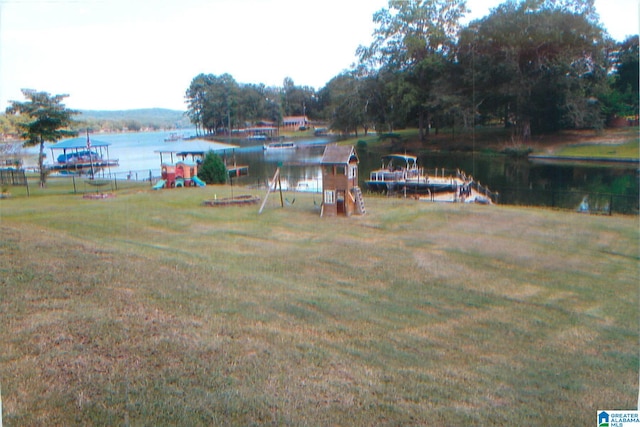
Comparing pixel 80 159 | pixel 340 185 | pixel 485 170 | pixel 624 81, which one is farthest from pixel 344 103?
pixel 624 81

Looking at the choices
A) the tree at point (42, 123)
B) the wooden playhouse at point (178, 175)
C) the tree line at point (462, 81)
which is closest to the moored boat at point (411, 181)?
the tree line at point (462, 81)

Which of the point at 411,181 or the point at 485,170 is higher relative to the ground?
the point at 485,170

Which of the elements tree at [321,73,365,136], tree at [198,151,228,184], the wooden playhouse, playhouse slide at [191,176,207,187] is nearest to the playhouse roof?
tree at [321,73,365,136]

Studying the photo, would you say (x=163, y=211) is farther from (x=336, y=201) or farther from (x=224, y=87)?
(x=336, y=201)

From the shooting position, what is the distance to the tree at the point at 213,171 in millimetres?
18938

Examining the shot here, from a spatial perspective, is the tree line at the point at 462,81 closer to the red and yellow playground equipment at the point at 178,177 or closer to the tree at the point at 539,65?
the tree at the point at 539,65

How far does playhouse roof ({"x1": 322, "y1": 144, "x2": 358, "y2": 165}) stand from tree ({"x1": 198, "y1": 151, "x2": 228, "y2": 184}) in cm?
843

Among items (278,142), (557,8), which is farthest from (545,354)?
(557,8)

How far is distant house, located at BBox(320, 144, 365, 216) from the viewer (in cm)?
1134

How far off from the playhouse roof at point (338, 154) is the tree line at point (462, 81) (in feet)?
1.93

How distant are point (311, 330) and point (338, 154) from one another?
7.80 metres

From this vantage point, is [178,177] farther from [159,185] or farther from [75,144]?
[75,144]

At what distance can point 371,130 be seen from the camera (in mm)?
13492

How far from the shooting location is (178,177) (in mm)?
17891
